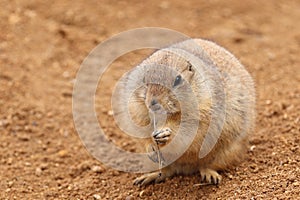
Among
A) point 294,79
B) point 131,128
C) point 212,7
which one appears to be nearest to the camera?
point 131,128

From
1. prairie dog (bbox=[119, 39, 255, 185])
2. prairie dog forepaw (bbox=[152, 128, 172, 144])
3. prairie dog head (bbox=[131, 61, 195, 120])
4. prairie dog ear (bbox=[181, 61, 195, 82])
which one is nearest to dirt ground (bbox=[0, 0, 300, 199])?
prairie dog (bbox=[119, 39, 255, 185])

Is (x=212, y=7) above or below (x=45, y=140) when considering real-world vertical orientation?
above

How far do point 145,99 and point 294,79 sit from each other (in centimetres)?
295

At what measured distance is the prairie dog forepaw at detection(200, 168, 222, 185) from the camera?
4.95 m

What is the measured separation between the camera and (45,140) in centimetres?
623

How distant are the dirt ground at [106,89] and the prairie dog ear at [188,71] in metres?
1.00

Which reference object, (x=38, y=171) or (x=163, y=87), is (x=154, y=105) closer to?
(x=163, y=87)

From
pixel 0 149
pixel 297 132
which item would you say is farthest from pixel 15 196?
pixel 297 132

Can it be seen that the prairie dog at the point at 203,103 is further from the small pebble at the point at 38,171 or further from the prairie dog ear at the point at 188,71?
the small pebble at the point at 38,171

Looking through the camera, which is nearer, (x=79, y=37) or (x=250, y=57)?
(x=250, y=57)

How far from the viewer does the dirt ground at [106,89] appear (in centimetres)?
507

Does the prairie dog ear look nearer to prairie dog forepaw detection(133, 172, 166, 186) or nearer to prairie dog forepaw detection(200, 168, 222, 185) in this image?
prairie dog forepaw detection(200, 168, 222, 185)

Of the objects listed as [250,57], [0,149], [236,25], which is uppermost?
[236,25]

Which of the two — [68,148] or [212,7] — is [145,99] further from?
[212,7]
